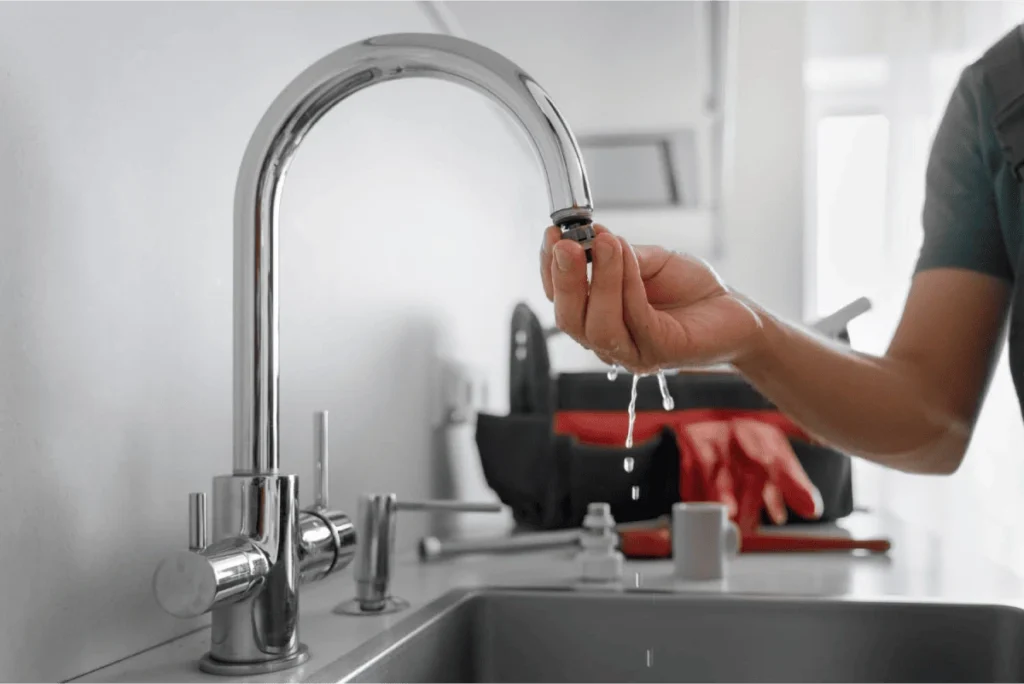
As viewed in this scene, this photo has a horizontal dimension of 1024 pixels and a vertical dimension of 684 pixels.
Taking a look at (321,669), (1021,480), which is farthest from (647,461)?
(1021,480)

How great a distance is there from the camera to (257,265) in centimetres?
54

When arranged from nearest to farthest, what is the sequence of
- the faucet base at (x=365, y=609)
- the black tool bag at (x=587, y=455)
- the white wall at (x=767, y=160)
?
the faucet base at (x=365, y=609)
the black tool bag at (x=587, y=455)
the white wall at (x=767, y=160)

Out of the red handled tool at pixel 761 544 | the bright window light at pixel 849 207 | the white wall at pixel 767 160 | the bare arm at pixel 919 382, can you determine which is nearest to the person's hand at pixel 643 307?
the bare arm at pixel 919 382

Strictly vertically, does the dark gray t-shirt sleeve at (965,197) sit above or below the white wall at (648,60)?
below

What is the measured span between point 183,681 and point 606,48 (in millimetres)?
963

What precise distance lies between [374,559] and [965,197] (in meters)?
0.57

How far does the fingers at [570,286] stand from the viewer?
457 millimetres

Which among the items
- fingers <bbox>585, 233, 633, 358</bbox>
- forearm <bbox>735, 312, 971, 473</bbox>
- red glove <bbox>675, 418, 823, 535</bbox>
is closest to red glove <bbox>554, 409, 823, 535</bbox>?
red glove <bbox>675, 418, 823, 535</bbox>

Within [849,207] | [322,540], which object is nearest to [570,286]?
[322,540]

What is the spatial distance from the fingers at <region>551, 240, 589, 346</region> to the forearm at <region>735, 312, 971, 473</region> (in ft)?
0.82

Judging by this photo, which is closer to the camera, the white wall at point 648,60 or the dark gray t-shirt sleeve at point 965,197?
the dark gray t-shirt sleeve at point 965,197

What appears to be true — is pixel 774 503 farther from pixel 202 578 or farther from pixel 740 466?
pixel 202 578

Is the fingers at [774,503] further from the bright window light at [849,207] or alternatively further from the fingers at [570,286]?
the bright window light at [849,207]

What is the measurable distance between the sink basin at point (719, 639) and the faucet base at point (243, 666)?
→ 22 centimetres
